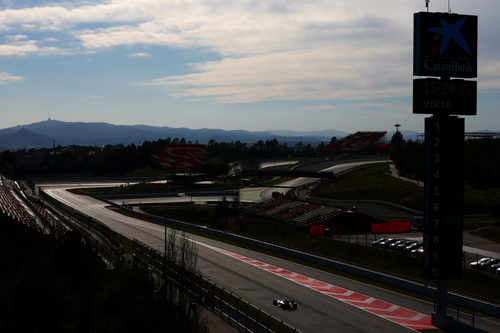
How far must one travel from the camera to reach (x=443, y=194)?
32562mm

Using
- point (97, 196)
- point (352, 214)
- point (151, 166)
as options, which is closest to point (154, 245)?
point (352, 214)

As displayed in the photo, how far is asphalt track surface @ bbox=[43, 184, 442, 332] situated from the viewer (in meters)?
34.6

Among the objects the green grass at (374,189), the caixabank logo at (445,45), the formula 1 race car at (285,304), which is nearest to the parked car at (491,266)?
the formula 1 race car at (285,304)

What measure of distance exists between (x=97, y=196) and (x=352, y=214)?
66.6 m

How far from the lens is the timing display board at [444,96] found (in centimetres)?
3130

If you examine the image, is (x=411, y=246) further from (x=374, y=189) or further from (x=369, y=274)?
(x=374, y=189)

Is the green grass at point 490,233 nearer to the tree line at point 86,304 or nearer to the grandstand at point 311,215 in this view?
the grandstand at point 311,215

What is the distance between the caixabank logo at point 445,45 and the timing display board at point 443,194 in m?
3.01

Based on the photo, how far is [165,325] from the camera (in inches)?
1018

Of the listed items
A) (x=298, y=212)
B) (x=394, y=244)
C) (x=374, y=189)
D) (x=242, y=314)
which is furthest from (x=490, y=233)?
(x=374, y=189)

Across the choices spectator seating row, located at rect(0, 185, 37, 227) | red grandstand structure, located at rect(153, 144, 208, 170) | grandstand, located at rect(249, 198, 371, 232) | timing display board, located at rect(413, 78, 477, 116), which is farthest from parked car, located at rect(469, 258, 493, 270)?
red grandstand structure, located at rect(153, 144, 208, 170)

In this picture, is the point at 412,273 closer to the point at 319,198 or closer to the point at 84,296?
the point at 84,296

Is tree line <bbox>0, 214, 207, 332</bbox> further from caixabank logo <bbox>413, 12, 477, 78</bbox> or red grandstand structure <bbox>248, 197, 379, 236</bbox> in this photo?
red grandstand structure <bbox>248, 197, 379, 236</bbox>

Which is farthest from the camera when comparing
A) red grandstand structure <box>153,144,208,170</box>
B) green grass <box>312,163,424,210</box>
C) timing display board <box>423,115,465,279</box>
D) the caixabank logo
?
red grandstand structure <box>153,144,208,170</box>
